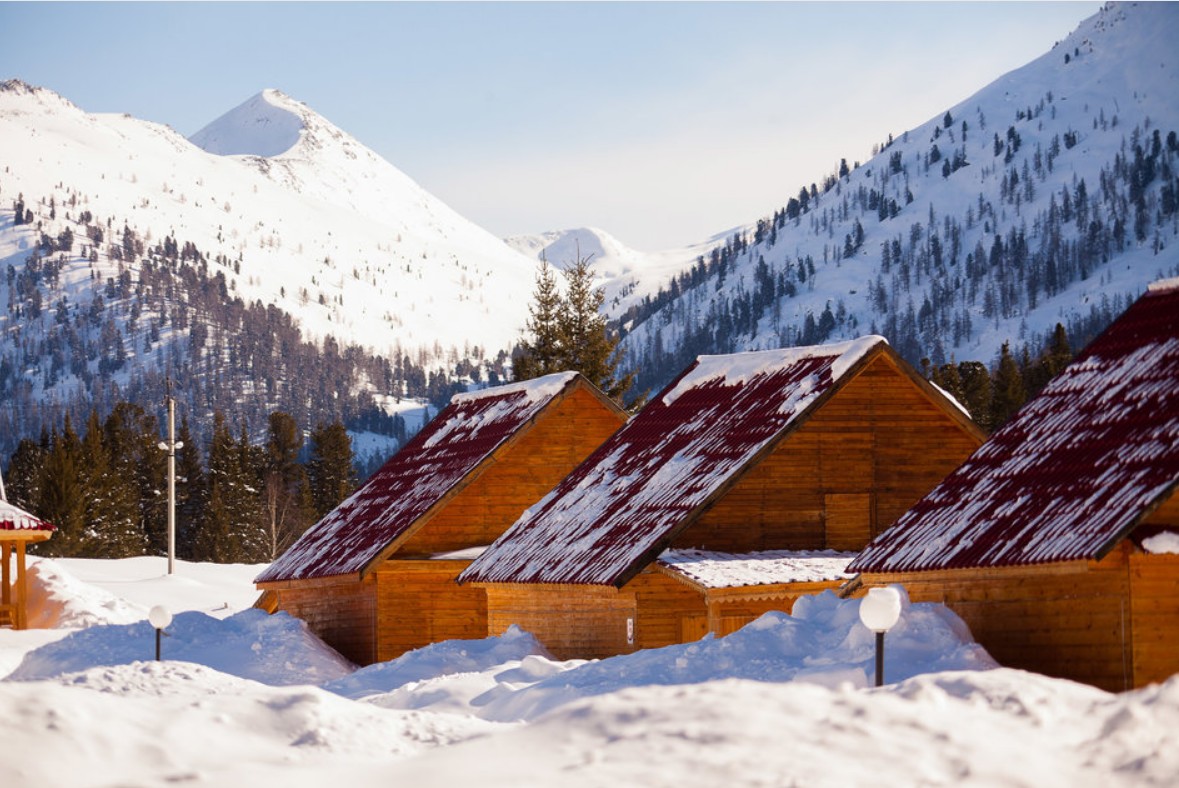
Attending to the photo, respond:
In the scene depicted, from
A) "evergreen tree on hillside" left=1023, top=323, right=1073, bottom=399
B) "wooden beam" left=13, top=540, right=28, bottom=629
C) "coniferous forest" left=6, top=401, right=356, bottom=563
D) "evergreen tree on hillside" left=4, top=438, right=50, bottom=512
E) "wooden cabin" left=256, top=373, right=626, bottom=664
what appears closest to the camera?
"wooden cabin" left=256, top=373, right=626, bottom=664

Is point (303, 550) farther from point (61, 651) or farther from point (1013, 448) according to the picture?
point (1013, 448)

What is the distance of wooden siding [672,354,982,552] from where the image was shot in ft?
98.5

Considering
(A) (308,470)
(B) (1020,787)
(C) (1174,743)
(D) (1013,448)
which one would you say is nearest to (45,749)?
(B) (1020,787)

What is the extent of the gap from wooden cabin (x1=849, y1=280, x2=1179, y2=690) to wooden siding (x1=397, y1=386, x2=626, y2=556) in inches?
545

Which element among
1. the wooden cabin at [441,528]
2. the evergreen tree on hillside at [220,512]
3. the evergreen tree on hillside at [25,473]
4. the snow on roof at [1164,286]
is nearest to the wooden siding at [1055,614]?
the snow on roof at [1164,286]

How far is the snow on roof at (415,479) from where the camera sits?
121 feet

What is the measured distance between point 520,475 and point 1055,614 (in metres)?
17.9

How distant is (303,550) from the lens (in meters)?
41.1

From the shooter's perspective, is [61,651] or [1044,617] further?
[61,651]

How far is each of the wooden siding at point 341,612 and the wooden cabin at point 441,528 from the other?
22 millimetres

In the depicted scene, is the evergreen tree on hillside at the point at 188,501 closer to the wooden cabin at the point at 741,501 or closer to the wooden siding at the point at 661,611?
the wooden cabin at the point at 741,501

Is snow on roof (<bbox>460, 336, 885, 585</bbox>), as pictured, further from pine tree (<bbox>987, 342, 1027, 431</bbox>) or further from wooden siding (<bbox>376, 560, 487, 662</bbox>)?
pine tree (<bbox>987, 342, 1027, 431</bbox>)

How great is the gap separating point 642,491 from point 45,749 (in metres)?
20.0

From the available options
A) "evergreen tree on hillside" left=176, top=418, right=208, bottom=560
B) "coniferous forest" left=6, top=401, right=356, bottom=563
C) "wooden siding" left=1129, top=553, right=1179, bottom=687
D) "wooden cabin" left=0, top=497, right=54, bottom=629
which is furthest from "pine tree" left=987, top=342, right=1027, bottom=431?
"wooden siding" left=1129, top=553, right=1179, bottom=687
